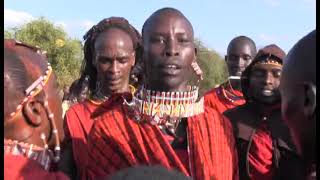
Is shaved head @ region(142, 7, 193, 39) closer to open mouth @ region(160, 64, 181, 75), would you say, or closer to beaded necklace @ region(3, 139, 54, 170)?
open mouth @ region(160, 64, 181, 75)

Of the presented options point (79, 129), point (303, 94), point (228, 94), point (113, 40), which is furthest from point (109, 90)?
point (303, 94)

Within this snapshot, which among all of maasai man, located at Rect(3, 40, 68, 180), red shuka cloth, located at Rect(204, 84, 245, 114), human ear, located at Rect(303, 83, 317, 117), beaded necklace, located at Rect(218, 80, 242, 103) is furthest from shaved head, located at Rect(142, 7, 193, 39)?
beaded necklace, located at Rect(218, 80, 242, 103)

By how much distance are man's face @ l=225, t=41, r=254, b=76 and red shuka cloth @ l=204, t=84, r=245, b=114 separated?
25.6 inches

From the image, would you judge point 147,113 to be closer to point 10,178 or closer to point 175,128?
point 175,128

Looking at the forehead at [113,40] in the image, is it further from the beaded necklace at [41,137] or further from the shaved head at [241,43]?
the shaved head at [241,43]

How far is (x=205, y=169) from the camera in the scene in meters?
2.89

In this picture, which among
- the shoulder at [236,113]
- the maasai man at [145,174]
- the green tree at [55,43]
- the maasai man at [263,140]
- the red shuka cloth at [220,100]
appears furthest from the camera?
the green tree at [55,43]

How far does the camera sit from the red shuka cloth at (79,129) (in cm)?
323

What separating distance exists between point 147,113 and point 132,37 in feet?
3.83

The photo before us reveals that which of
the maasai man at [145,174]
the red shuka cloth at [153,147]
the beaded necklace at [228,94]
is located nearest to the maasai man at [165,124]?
the red shuka cloth at [153,147]

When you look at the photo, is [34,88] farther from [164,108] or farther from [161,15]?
[161,15]

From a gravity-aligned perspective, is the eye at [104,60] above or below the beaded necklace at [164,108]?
above

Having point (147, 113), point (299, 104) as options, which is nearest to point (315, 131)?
point (299, 104)

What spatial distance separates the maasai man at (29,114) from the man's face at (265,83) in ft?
6.74
